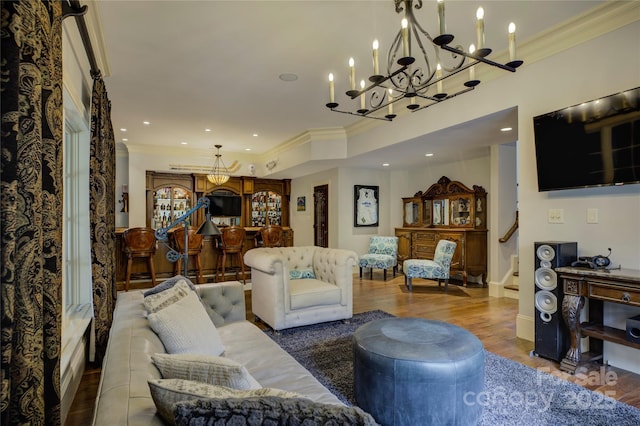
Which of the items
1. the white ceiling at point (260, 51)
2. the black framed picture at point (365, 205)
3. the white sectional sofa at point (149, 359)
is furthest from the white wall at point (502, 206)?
the white sectional sofa at point (149, 359)

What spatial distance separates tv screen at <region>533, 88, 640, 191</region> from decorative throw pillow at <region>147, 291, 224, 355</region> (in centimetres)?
Answer: 301

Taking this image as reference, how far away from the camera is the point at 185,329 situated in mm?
1762

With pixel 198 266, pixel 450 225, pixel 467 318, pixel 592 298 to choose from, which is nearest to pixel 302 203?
pixel 198 266

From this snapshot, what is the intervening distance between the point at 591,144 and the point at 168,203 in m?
7.95

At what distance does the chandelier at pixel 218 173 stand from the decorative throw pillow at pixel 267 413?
740 centimetres

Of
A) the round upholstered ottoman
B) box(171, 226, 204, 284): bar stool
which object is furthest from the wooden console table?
box(171, 226, 204, 284): bar stool

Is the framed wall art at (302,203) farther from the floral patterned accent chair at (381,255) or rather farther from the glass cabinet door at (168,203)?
the glass cabinet door at (168,203)

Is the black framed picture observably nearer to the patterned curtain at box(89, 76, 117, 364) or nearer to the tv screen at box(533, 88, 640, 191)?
the tv screen at box(533, 88, 640, 191)

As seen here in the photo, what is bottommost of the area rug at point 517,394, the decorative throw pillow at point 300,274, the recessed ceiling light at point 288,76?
the area rug at point 517,394

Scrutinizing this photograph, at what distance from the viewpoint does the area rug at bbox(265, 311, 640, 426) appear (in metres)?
2.10

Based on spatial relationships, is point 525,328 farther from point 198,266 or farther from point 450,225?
point 198,266

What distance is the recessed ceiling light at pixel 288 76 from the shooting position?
3.86 metres

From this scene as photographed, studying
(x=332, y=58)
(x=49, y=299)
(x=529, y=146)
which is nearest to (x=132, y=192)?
(x=332, y=58)

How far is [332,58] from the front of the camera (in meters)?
3.47
